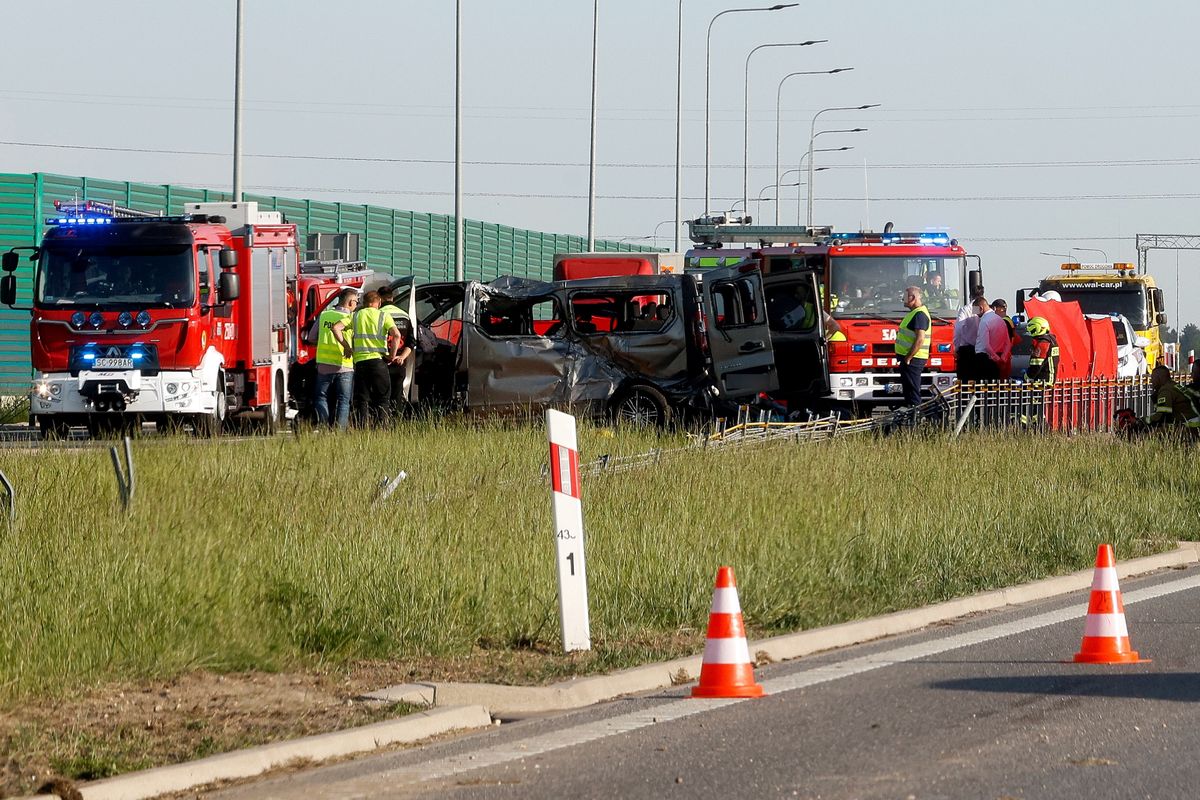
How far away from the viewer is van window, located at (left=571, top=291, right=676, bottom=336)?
23016 mm

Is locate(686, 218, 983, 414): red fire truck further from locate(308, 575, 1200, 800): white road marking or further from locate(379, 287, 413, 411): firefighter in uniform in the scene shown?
locate(308, 575, 1200, 800): white road marking

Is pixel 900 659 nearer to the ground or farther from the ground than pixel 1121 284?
nearer to the ground

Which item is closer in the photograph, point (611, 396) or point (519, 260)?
point (611, 396)

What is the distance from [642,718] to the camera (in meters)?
7.89

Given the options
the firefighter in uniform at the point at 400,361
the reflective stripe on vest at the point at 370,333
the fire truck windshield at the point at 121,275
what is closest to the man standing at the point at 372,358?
the reflective stripe on vest at the point at 370,333

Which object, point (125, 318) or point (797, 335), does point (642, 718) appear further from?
point (797, 335)

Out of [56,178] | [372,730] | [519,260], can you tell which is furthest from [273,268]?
[519,260]

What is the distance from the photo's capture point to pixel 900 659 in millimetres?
9422

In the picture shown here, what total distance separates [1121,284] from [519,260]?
883 inches

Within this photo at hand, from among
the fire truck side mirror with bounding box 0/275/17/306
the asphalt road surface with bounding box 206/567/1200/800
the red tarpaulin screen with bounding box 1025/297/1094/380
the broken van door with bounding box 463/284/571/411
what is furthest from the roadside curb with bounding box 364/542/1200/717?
the fire truck side mirror with bounding box 0/275/17/306

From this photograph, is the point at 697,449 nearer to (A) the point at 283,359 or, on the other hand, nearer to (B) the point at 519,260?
(A) the point at 283,359

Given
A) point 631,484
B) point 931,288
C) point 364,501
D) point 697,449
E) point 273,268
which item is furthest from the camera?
point 931,288

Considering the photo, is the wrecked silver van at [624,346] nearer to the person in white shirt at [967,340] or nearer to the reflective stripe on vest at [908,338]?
the reflective stripe on vest at [908,338]

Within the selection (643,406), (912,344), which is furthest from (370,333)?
(912,344)
